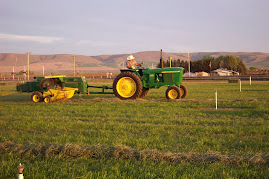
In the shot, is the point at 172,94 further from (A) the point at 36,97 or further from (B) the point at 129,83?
(A) the point at 36,97

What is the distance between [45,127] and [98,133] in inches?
67.9

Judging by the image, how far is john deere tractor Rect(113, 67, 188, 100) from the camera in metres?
14.4

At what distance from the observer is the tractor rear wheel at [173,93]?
46.8ft

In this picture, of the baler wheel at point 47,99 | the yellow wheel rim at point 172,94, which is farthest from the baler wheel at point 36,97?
the yellow wheel rim at point 172,94

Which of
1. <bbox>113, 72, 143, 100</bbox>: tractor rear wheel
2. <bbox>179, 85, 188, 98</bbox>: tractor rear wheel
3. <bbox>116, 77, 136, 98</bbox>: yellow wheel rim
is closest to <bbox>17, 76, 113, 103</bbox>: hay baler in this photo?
<bbox>113, 72, 143, 100</bbox>: tractor rear wheel

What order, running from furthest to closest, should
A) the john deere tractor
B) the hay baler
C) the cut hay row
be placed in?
the john deere tractor, the hay baler, the cut hay row

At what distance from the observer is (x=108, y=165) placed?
4816mm

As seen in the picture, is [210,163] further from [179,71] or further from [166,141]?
[179,71]

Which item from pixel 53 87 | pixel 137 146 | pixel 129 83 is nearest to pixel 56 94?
pixel 53 87

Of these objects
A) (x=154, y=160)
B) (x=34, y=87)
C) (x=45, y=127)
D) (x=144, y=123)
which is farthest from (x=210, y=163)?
(x=34, y=87)

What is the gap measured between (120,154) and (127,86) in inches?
375

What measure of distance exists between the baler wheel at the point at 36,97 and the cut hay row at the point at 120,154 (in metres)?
8.41

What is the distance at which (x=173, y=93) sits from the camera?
→ 572 inches

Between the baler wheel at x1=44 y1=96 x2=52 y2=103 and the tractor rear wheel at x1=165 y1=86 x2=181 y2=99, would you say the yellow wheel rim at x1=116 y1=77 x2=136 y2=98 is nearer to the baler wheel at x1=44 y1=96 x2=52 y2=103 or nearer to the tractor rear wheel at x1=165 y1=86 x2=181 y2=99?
the tractor rear wheel at x1=165 y1=86 x2=181 y2=99
